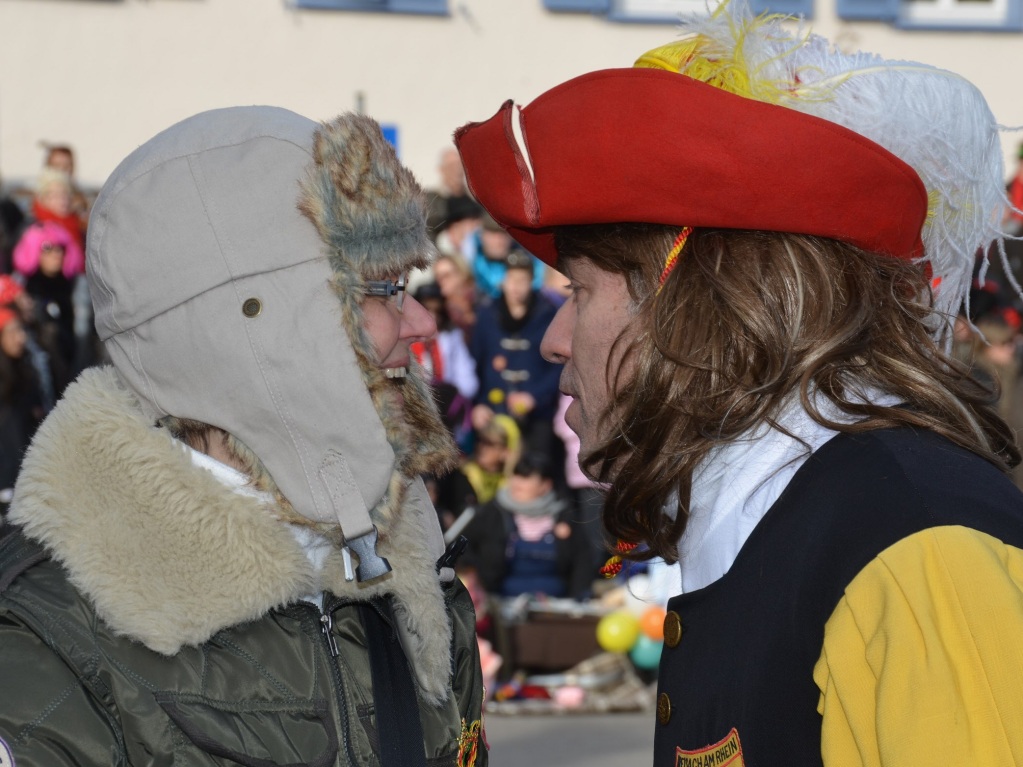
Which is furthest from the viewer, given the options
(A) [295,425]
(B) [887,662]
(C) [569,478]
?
(C) [569,478]

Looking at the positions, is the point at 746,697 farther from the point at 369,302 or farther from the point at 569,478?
the point at 569,478

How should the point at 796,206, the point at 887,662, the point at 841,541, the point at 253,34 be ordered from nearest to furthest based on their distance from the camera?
1. the point at 887,662
2. the point at 841,541
3. the point at 796,206
4. the point at 253,34

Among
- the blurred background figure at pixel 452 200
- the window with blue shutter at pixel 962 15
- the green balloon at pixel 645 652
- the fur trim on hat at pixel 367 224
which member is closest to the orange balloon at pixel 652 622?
the green balloon at pixel 645 652

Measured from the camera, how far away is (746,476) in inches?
64.3

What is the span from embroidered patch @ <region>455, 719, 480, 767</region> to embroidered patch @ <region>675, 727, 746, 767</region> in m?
0.44

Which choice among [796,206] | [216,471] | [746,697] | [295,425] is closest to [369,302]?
[295,425]

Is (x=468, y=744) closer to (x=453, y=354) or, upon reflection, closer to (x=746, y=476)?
(x=746, y=476)

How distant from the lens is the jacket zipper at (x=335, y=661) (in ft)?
5.82

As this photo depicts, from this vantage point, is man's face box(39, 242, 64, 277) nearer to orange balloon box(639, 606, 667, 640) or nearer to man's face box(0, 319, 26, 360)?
man's face box(0, 319, 26, 360)

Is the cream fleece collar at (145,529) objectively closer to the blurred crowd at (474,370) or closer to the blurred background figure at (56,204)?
the blurred crowd at (474,370)

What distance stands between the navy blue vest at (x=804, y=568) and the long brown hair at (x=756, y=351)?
0.07 metres

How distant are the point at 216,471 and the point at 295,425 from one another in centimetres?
15

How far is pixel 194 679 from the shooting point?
5.55 feet

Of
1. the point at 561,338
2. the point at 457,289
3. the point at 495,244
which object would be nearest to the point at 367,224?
the point at 561,338
